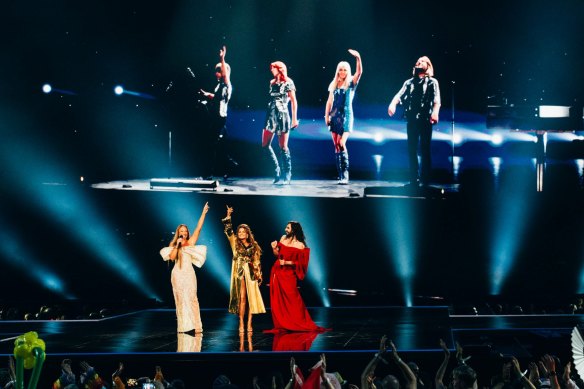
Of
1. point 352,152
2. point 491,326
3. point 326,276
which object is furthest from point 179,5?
point 491,326

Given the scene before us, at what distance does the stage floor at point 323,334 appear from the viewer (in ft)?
28.6

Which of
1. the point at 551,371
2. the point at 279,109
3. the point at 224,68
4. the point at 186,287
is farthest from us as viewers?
the point at 224,68

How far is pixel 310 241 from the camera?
42.6 feet

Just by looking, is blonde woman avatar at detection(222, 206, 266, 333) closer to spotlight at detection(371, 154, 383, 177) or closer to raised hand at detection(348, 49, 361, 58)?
spotlight at detection(371, 154, 383, 177)

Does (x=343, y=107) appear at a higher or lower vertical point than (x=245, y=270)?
higher

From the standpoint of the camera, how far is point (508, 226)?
12.7 meters

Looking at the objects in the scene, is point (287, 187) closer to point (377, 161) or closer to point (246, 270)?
point (377, 161)

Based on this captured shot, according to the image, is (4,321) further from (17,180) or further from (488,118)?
(488,118)

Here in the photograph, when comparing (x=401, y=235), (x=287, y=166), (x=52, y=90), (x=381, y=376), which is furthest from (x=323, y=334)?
(x=52, y=90)

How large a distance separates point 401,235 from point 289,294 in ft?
10.4

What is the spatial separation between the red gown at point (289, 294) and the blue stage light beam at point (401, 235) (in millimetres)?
2902

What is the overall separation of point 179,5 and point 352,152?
3164 millimetres

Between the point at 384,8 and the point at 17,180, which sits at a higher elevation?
the point at 384,8

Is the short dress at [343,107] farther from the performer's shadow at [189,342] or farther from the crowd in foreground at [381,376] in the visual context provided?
the crowd in foreground at [381,376]
